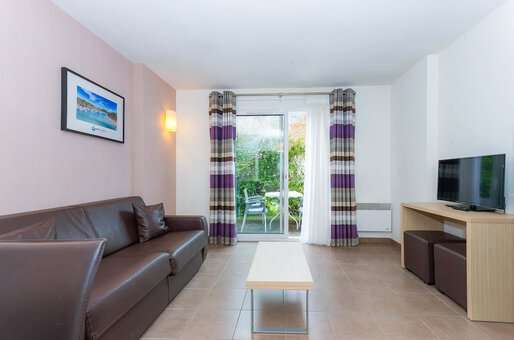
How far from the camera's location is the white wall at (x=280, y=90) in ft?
15.2

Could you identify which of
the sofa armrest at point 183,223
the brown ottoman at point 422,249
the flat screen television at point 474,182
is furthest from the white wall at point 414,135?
the sofa armrest at point 183,223

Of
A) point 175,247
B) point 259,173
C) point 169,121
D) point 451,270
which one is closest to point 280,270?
point 175,247

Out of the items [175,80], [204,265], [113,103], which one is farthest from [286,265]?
[175,80]

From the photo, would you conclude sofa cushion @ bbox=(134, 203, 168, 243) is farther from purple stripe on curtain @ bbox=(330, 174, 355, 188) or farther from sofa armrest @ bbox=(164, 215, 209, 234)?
purple stripe on curtain @ bbox=(330, 174, 355, 188)

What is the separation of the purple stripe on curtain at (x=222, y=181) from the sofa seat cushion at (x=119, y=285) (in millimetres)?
2246

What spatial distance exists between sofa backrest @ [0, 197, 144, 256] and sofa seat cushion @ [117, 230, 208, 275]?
6.3 inches

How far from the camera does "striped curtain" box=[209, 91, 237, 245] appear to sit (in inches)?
179

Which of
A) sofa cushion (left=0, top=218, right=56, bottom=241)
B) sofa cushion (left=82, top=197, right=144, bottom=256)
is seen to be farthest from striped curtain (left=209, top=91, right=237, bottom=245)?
sofa cushion (left=0, top=218, right=56, bottom=241)

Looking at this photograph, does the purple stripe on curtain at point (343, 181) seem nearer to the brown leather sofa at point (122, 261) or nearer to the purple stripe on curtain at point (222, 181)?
the purple stripe on curtain at point (222, 181)

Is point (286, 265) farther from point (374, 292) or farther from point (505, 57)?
point (505, 57)

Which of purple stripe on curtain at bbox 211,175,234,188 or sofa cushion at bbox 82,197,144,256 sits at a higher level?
purple stripe on curtain at bbox 211,175,234,188

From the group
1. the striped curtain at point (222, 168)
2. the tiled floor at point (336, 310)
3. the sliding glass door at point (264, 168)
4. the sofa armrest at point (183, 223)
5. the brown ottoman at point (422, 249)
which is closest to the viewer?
the tiled floor at point (336, 310)

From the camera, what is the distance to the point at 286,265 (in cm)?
234

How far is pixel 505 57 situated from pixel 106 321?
11.5 feet
